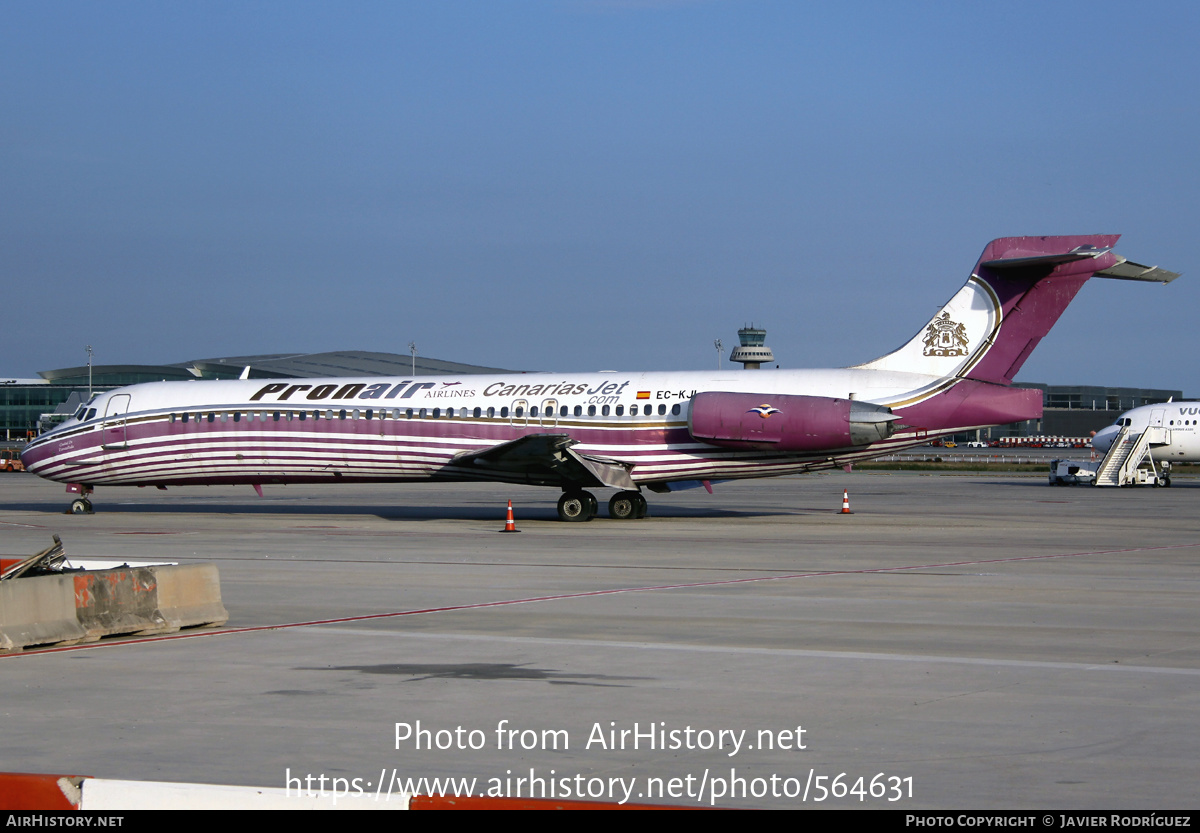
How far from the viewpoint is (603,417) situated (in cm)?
2717

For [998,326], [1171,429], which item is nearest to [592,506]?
[998,326]

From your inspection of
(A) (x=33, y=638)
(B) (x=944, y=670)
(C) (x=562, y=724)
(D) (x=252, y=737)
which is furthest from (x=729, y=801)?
(A) (x=33, y=638)

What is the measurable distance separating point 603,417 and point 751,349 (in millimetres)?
118745

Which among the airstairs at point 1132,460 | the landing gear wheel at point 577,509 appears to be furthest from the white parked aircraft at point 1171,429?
the landing gear wheel at point 577,509

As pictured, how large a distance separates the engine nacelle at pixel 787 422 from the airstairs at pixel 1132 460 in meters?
26.6

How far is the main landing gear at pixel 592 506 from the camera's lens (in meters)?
27.0

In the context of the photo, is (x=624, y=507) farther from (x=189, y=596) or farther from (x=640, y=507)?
(x=189, y=596)

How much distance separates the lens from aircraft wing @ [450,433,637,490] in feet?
86.8

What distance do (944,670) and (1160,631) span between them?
10.4ft

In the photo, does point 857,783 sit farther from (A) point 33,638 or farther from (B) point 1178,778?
(A) point 33,638

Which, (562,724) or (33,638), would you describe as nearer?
(562,724)

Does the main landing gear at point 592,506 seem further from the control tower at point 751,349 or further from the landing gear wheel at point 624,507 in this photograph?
the control tower at point 751,349

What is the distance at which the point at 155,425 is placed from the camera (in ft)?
97.6

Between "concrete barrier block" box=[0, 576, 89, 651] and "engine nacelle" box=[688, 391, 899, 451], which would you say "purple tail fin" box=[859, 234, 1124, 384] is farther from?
"concrete barrier block" box=[0, 576, 89, 651]
